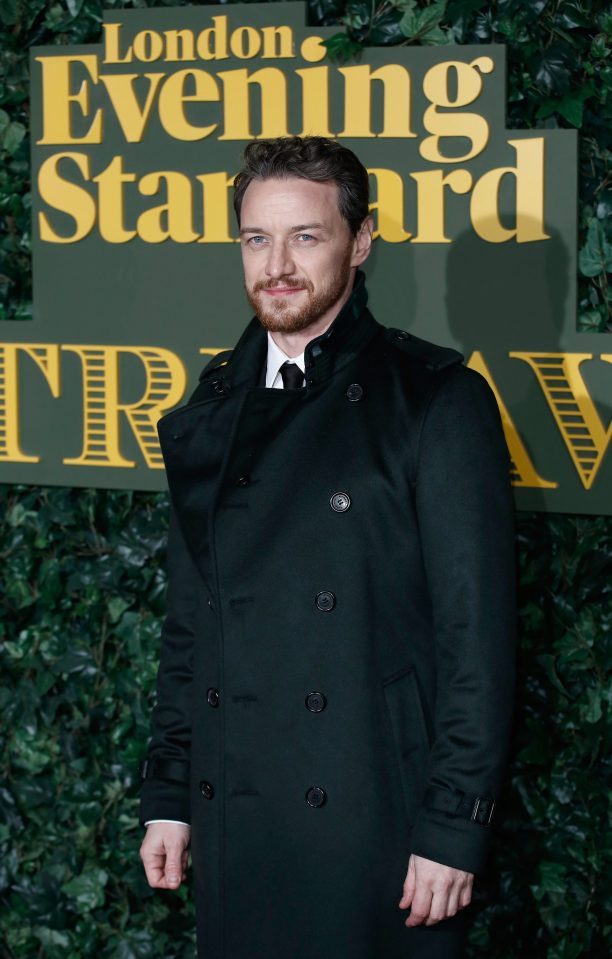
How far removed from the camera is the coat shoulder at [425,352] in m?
1.75

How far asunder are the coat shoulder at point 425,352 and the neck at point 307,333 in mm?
83

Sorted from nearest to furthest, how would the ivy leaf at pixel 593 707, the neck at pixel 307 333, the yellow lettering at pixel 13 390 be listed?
the neck at pixel 307 333 < the ivy leaf at pixel 593 707 < the yellow lettering at pixel 13 390

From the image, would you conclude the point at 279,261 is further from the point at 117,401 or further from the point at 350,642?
the point at 117,401

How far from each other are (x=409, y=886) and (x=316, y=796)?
168mm

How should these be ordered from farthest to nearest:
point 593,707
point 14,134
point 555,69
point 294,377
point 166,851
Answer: point 14,134, point 593,707, point 555,69, point 166,851, point 294,377

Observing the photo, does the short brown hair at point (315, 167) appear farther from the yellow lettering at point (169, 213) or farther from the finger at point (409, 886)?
the finger at point (409, 886)

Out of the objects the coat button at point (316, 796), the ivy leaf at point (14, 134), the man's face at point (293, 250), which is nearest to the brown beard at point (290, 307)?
the man's face at point (293, 250)

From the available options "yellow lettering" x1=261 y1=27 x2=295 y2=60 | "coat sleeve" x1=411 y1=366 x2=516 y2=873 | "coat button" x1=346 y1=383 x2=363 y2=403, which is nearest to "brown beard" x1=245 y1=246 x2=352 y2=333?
"coat button" x1=346 y1=383 x2=363 y2=403

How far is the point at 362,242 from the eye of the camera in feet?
6.14

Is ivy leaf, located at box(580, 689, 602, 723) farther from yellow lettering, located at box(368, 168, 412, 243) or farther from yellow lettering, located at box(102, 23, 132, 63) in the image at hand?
yellow lettering, located at box(102, 23, 132, 63)

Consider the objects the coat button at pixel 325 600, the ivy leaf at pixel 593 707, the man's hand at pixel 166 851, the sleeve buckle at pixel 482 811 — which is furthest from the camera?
the ivy leaf at pixel 593 707

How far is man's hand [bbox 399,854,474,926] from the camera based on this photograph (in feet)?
5.41

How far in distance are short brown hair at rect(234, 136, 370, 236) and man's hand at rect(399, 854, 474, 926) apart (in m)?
0.84

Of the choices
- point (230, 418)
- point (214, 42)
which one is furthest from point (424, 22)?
point (230, 418)
